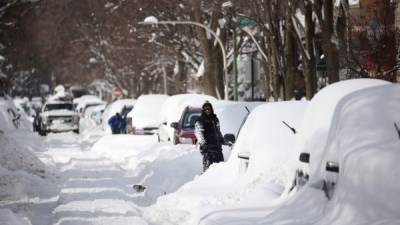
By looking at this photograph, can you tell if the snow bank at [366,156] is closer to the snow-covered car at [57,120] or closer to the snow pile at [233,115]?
the snow pile at [233,115]

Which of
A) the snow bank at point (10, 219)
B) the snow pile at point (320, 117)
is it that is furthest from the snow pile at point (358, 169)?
the snow bank at point (10, 219)

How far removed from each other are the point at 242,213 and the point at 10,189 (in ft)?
27.2

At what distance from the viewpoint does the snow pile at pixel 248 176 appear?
10469 mm

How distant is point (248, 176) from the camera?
11938mm

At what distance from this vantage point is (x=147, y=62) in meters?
59.6

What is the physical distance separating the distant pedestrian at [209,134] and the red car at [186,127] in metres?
6.50

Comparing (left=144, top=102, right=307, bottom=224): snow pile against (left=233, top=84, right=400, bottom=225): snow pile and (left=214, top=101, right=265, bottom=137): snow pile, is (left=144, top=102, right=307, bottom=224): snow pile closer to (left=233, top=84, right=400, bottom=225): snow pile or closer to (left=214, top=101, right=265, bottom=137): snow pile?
(left=233, top=84, right=400, bottom=225): snow pile

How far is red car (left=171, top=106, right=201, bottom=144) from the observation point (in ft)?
76.2

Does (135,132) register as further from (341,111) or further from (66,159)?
(341,111)

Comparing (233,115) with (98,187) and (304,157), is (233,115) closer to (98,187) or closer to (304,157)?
(98,187)

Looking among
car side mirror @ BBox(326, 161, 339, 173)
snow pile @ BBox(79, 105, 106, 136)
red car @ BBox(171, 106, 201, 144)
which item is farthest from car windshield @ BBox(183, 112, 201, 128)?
snow pile @ BBox(79, 105, 106, 136)

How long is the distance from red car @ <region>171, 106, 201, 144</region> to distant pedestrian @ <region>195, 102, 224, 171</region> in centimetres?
650

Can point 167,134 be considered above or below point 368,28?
below

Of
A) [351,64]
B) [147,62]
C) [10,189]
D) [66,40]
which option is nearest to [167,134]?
[351,64]
